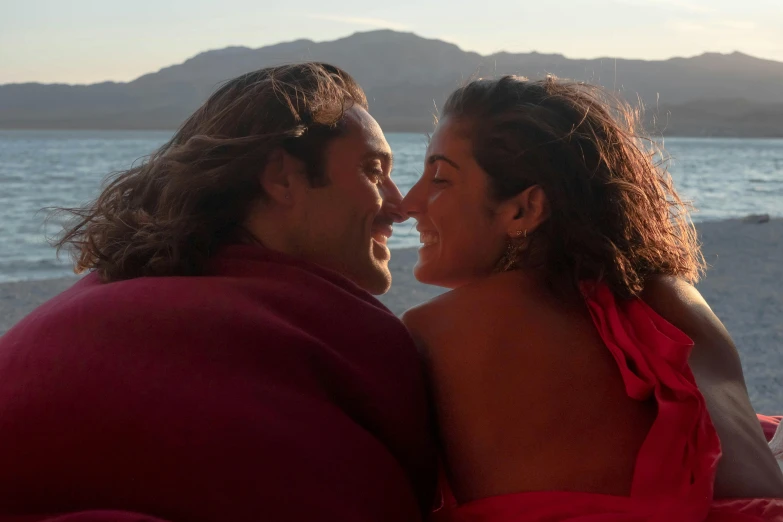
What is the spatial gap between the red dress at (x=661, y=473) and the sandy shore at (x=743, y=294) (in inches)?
96.5

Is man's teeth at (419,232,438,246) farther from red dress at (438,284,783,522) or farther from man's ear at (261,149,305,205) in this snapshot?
red dress at (438,284,783,522)

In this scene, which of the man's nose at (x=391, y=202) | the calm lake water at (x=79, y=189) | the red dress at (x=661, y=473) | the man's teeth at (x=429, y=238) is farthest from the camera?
the calm lake water at (x=79, y=189)

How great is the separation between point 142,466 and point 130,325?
0.25 m

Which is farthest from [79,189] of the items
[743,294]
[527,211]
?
[527,211]

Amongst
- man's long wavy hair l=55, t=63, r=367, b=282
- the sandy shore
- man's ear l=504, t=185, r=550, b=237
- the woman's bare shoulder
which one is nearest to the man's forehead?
man's long wavy hair l=55, t=63, r=367, b=282

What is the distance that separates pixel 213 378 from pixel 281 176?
755 millimetres

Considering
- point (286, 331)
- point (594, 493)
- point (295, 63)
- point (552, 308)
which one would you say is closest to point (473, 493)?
point (594, 493)

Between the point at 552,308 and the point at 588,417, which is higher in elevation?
the point at 552,308

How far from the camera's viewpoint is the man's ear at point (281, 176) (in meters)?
2.10

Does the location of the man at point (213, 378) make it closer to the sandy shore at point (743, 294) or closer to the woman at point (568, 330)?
the woman at point (568, 330)

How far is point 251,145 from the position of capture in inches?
80.8

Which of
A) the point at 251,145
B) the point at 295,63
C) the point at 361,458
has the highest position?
the point at 295,63

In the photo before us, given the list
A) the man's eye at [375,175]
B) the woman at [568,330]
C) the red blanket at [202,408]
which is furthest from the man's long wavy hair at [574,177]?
the red blanket at [202,408]

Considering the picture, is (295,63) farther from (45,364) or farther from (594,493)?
(594,493)
